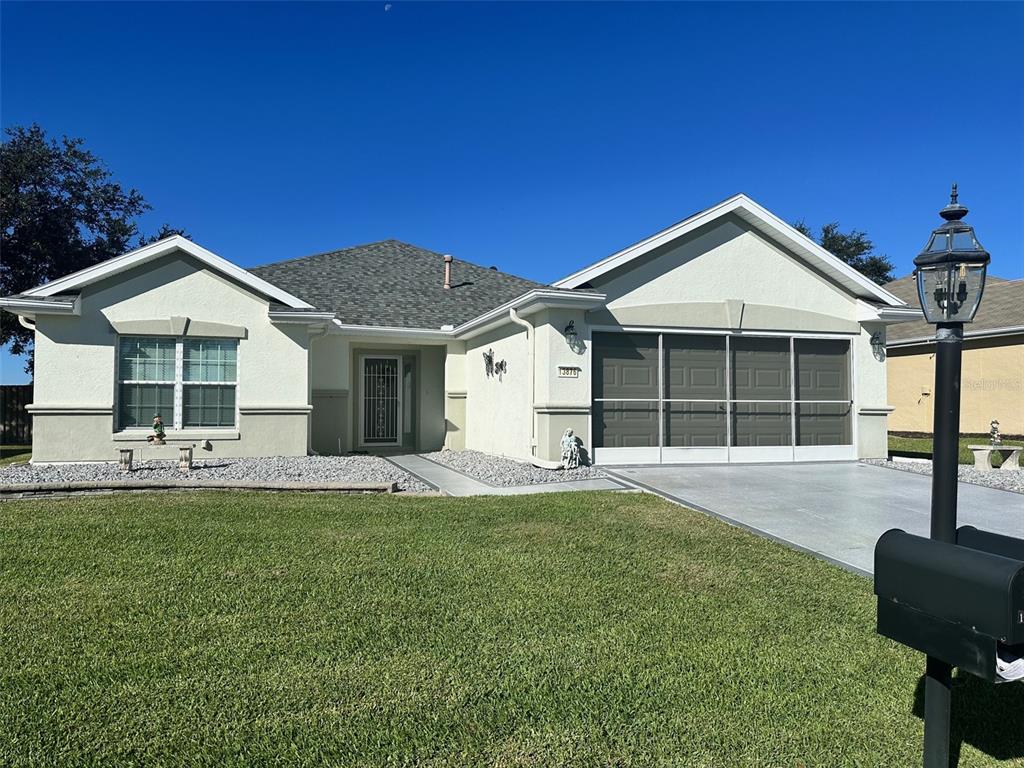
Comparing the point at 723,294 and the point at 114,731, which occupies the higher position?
the point at 723,294

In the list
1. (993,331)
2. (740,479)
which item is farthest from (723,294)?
(993,331)

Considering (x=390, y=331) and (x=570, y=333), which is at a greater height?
(x=390, y=331)

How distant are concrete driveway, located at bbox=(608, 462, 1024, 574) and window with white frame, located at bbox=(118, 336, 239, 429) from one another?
777 cm

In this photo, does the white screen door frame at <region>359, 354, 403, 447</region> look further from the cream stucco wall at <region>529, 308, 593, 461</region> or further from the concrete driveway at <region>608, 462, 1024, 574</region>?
the concrete driveway at <region>608, 462, 1024, 574</region>

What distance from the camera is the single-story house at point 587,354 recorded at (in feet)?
38.0

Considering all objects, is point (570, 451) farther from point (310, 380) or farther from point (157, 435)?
point (157, 435)

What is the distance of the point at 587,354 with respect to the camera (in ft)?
37.3

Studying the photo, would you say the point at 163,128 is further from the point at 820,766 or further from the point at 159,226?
the point at 820,766

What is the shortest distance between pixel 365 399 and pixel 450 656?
493 inches

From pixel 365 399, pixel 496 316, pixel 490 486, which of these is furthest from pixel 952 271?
pixel 365 399

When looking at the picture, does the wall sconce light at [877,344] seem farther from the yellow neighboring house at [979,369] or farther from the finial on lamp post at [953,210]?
the finial on lamp post at [953,210]

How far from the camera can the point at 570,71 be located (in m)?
14.2

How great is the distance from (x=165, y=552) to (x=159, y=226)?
77.1ft

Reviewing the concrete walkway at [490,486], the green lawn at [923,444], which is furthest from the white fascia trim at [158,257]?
the green lawn at [923,444]
